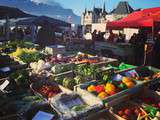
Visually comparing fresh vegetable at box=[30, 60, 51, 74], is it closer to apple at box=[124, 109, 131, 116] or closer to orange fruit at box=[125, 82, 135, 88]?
orange fruit at box=[125, 82, 135, 88]

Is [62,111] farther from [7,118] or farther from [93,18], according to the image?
[93,18]

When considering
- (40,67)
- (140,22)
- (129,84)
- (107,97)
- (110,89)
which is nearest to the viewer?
(107,97)

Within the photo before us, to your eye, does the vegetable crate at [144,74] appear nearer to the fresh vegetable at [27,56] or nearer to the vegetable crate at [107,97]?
the vegetable crate at [107,97]

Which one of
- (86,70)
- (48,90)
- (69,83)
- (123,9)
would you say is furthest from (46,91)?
(123,9)

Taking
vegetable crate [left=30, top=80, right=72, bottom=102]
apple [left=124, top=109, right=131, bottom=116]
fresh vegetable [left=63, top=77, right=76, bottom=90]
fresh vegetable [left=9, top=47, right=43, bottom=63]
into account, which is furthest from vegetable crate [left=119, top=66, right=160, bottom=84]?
fresh vegetable [left=9, top=47, right=43, bottom=63]

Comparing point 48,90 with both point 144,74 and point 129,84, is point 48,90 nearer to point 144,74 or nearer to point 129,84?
point 129,84

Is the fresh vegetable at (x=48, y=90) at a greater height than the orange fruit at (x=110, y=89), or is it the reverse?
the orange fruit at (x=110, y=89)

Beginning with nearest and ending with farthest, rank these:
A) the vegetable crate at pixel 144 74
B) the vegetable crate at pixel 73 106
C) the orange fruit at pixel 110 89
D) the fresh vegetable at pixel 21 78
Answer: the vegetable crate at pixel 73 106, the orange fruit at pixel 110 89, the fresh vegetable at pixel 21 78, the vegetable crate at pixel 144 74

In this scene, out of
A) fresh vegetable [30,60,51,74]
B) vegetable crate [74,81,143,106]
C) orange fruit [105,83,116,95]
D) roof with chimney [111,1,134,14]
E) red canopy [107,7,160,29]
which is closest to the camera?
vegetable crate [74,81,143,106]

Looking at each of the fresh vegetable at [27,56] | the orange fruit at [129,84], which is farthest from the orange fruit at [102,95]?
the fresh vegetable at [27,56]

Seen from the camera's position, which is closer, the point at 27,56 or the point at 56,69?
the point at 56,69

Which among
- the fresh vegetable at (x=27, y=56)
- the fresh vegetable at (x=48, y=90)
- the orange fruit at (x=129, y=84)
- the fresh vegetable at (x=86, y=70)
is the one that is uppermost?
the fresh vegetable at (x=27, y=56)

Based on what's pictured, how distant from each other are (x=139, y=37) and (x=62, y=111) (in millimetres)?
7249

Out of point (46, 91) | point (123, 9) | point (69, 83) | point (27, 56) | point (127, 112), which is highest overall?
point (123, 9)
